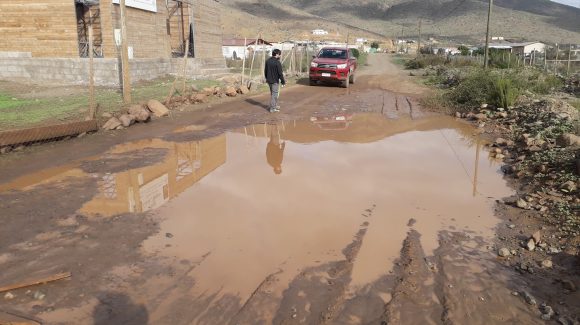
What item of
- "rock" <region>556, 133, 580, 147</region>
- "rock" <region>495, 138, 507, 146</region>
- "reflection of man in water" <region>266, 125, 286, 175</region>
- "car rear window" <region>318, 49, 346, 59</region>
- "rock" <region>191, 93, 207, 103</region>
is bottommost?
"reflection of man in water" <region>266, 125, 286, 175</region>

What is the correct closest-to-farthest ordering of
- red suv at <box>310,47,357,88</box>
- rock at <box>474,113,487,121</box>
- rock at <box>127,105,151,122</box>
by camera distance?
rock at <box>127,105,151,122</box> → rock at <box>474,113,487,121</box> → red suv at <box>310,47,357,88</box>

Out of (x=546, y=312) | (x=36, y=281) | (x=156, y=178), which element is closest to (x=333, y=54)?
(x=156, y=178)

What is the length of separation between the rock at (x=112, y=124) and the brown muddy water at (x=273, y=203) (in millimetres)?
1509

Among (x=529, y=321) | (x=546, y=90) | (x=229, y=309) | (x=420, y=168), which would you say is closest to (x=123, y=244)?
(x=229, y=309)

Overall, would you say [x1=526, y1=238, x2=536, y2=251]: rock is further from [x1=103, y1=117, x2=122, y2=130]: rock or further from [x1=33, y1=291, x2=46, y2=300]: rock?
[x1=103, y1=117, x2=122, y2=130]: rock

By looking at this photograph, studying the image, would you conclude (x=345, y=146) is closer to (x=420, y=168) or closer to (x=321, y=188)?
(x=420, y=168)

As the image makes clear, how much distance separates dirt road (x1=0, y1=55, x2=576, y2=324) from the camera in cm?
363

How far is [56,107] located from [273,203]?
9471 mm

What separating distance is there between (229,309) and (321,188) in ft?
10.8

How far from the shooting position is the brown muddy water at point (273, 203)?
156 inches

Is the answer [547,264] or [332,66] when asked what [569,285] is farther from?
[332,66]

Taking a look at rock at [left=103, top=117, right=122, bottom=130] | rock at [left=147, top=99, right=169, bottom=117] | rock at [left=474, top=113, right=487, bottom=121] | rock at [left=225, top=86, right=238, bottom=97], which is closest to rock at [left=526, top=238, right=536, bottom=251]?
rock at [left=474, top=113, right=487, bottom=121]

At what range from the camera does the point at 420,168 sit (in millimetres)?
7797

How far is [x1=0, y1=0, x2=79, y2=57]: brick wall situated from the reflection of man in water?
44.9ft
